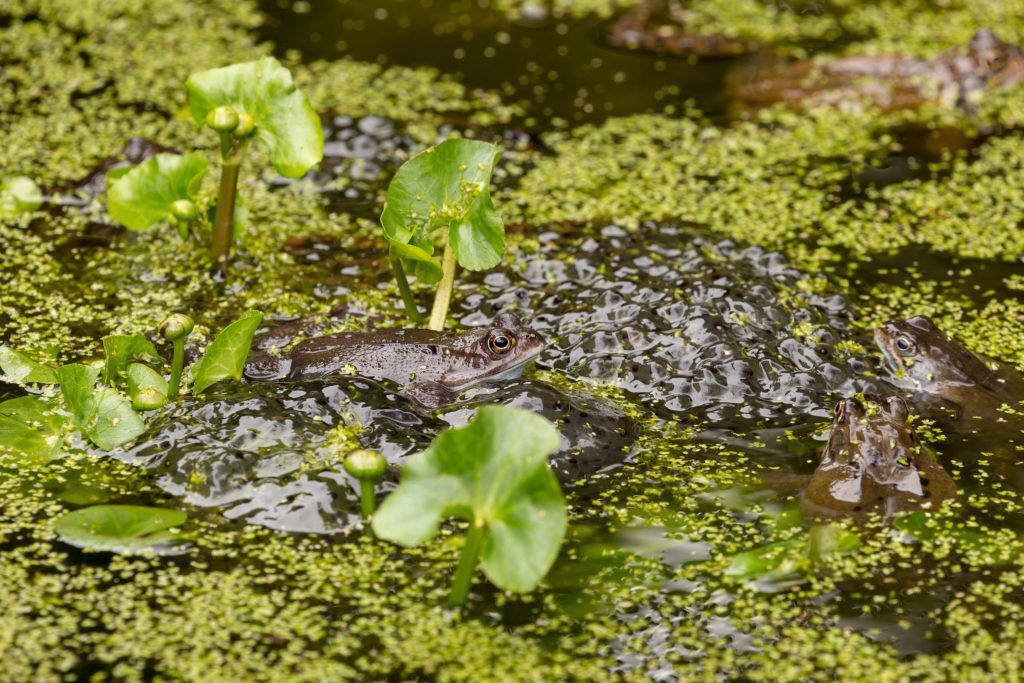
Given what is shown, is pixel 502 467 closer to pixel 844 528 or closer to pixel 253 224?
pixel 844 528

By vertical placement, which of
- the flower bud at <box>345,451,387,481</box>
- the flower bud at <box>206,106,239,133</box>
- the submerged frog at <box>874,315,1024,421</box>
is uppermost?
the flower bud at <box>206,106,239,133</box>

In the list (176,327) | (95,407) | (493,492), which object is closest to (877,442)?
(493,492)

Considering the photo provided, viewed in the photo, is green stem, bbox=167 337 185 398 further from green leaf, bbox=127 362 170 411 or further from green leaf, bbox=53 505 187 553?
green leaf, bbox=53 505 187 553

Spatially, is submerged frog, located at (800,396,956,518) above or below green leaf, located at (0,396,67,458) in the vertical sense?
above

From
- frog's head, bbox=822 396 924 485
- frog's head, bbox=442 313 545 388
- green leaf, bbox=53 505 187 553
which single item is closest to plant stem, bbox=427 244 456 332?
frog's head, bbox=442 313 545 388

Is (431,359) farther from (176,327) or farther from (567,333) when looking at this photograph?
(176,327)

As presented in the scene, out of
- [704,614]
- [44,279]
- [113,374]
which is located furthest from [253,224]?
[704,614]
